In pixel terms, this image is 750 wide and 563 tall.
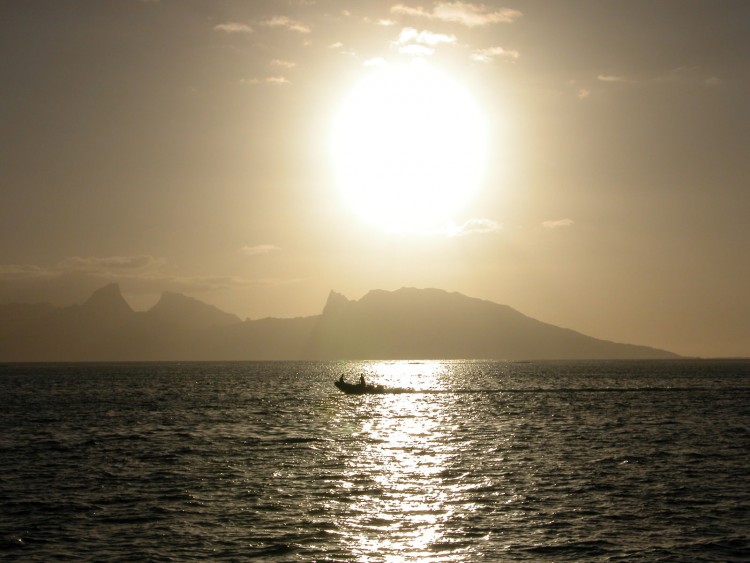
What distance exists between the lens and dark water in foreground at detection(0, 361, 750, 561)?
33.6m

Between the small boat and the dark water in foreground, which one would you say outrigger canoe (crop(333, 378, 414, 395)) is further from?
the dark water in foreground

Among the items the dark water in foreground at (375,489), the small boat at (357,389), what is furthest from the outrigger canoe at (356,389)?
the dark water in foreground at (375,489)

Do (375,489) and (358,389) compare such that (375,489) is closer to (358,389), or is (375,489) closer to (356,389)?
(356,389)

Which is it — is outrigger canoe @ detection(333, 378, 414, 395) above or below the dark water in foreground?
below

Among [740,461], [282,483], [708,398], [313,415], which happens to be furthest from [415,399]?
[282,483]

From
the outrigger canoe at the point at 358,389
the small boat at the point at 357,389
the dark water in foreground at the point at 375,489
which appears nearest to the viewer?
the dark water in foreground at the point at 375,489

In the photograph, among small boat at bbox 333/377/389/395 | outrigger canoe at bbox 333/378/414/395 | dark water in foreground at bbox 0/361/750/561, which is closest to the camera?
dark water in foreground at bbox 0/361/750/561

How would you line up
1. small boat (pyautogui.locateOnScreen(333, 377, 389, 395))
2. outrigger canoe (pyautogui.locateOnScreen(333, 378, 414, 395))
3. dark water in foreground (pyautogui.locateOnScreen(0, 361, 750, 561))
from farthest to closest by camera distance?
outrigger canoe (pyautogui.locateOnScreen(333, 378, 414, 395)), small boat (pyautogui.locateOnScreen(333, 377, 389, 395)), dark water in foreground (pyautogui.locateOnScreen(0, 361, 750, 561))

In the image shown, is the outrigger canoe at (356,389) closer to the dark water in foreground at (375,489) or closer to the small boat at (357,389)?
the small boat at (357,389)

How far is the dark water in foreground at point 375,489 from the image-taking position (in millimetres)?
33625

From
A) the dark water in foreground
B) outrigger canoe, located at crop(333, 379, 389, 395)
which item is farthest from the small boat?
the dark water in foreground

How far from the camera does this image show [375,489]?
150 feet

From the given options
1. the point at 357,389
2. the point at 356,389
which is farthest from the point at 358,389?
the point at 356,389

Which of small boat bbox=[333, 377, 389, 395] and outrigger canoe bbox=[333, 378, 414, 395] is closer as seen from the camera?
small boat bbox=[333, 377, 389, 395]
